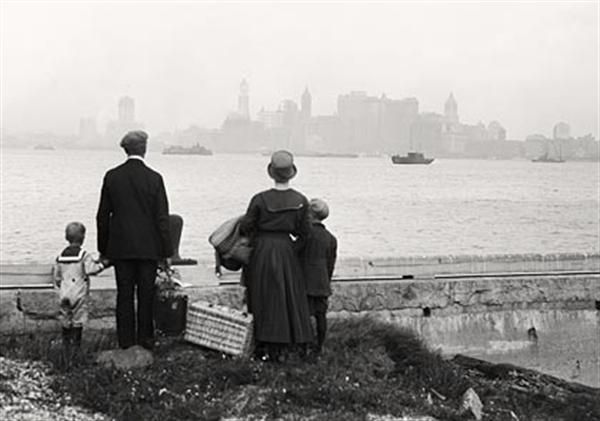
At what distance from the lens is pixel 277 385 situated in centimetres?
827

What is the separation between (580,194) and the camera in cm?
10556

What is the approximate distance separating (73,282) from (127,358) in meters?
0.86

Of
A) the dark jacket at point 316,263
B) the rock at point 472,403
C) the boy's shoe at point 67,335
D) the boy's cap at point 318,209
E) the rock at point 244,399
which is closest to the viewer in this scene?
the rock at point 244,399

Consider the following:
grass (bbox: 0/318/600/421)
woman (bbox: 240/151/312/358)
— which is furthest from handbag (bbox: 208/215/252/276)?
grass (bbox: 0/318/600/421)

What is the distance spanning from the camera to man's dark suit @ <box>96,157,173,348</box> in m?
8.72

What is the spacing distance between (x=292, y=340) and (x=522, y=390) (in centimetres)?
280

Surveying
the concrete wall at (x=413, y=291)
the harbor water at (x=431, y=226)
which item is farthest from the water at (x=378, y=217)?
the concrete wall at (x=413, y=291)

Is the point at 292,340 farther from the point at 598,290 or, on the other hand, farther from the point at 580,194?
the point at 580,194

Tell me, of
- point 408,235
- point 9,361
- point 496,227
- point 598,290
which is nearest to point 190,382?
point 9,361

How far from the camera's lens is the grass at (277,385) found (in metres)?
7.80

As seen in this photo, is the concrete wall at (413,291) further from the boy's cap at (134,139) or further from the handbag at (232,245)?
the boy's cap at (134,139)

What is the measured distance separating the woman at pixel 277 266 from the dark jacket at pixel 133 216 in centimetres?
75

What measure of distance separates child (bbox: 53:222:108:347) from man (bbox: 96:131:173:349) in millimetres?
245

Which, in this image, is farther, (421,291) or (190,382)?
(421,291)
